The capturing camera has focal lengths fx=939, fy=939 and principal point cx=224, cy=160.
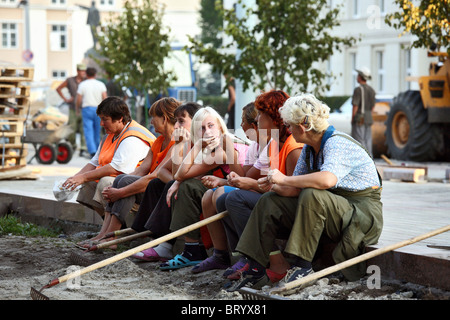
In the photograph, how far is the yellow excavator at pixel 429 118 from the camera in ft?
57.2

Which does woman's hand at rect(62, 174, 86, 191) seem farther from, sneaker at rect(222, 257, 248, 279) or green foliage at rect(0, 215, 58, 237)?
sneaker at rect(222, 257, 248, 279)

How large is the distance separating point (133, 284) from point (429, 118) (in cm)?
1178

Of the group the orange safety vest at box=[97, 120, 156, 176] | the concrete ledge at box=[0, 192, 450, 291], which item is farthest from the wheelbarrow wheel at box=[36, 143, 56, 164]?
the concrete ledge at box=[0, 192, 450, 291]

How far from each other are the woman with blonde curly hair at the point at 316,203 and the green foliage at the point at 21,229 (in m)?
3.76

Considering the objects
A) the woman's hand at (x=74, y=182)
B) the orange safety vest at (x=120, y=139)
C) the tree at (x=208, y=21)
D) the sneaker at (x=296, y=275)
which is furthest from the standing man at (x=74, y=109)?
the tree at (x=208, y=21)

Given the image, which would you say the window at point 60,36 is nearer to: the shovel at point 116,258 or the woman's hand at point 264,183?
the shovel at point 116,258

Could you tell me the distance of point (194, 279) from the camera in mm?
6867

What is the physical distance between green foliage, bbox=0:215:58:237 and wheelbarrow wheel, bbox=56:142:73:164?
27.9ft

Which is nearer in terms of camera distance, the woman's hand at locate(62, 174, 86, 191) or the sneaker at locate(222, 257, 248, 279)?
the sneaker at locate(222, 257, 248, 279)

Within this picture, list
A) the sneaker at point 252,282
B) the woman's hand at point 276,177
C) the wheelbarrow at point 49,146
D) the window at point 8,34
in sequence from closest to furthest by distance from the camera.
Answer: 1. the woman's hand at point 276,177
2. the sneaker at point 252,282
3. the wheelbarrow at point 49,146
4. the window at point 8,34

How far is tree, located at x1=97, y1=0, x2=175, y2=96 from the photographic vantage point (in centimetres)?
2017

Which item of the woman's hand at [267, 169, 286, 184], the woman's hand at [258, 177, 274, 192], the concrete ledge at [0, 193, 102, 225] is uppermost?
the woman's hand at [267, 169, 286, 184]

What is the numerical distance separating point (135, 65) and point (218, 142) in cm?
1364

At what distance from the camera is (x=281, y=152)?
6.59m
